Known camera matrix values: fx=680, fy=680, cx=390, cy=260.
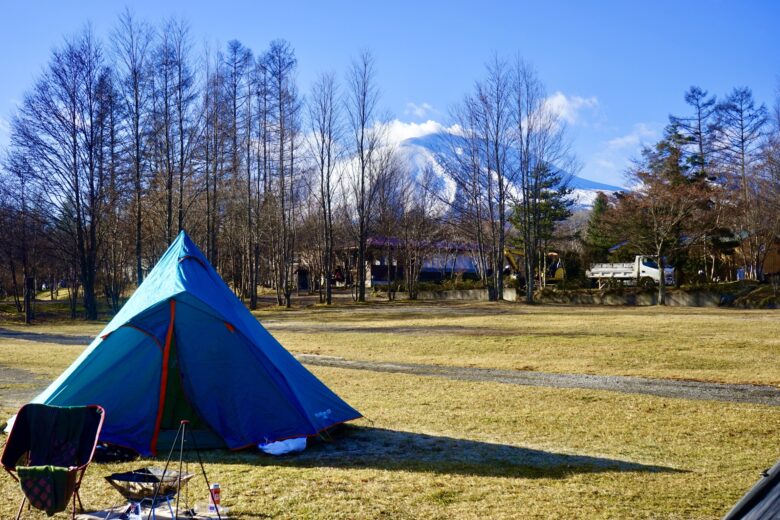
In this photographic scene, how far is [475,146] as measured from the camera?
45.7m

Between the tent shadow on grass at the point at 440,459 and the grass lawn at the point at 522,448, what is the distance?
0.08 feet

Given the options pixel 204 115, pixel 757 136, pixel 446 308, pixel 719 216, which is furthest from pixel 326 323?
pixel 757 136

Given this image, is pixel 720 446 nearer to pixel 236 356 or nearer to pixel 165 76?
pixel 236 356

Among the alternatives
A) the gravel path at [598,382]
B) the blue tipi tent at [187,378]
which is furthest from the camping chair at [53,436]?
the gravel path at [598,382]

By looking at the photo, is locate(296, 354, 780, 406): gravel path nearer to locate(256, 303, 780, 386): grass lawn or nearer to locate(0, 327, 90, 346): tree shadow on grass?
locate(256, 303, 780, 386): grass lawn

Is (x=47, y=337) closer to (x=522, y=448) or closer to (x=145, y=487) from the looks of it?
(x=522, y=448)

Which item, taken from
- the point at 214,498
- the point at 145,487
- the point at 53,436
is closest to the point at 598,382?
the point at 214,498

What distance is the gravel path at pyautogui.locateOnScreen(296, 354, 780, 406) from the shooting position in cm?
1298

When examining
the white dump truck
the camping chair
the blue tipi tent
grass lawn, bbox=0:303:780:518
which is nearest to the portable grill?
the camping chair

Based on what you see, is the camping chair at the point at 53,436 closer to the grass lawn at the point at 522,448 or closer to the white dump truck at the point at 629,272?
the grass lawn at the point at 522,448

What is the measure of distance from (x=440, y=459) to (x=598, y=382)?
7.68m

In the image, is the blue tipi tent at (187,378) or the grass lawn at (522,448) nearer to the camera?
the grass lawn at (522,448)

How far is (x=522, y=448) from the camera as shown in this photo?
29.2 feet

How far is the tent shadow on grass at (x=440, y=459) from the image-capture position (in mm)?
7783
